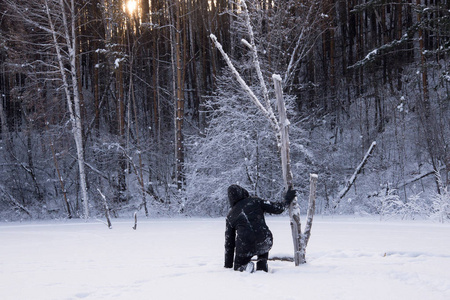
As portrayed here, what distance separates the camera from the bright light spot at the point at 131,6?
67.8 ft

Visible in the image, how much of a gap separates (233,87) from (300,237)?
11344mm

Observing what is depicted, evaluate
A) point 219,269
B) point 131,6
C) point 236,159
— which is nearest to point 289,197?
point 219,269

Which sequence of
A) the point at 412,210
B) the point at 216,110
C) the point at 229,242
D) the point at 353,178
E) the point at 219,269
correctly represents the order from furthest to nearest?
the point at 353,178
the point at 216,110
the point at 412,210
the point at 219,269
the point at 229,242

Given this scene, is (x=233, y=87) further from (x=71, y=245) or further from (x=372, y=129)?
(x=71, y=245)

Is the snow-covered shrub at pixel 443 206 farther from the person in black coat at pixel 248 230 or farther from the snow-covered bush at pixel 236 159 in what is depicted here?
the person in black coat at pixel 248 230

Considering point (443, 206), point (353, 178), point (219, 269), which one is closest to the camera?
point (219, 269)

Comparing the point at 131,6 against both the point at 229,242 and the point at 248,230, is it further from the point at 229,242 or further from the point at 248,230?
the point at 248,230

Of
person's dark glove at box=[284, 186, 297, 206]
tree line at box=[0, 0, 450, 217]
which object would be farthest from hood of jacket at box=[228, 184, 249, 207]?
tree line at box=[0, 0, 450, 217]

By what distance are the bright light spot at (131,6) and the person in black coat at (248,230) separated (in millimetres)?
17801

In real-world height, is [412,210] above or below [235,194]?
below

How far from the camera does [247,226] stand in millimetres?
5074

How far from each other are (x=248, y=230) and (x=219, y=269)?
803mm

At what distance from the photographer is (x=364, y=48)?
24172 millimetres

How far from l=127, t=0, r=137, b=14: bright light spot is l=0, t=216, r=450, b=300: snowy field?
47.2 feet
